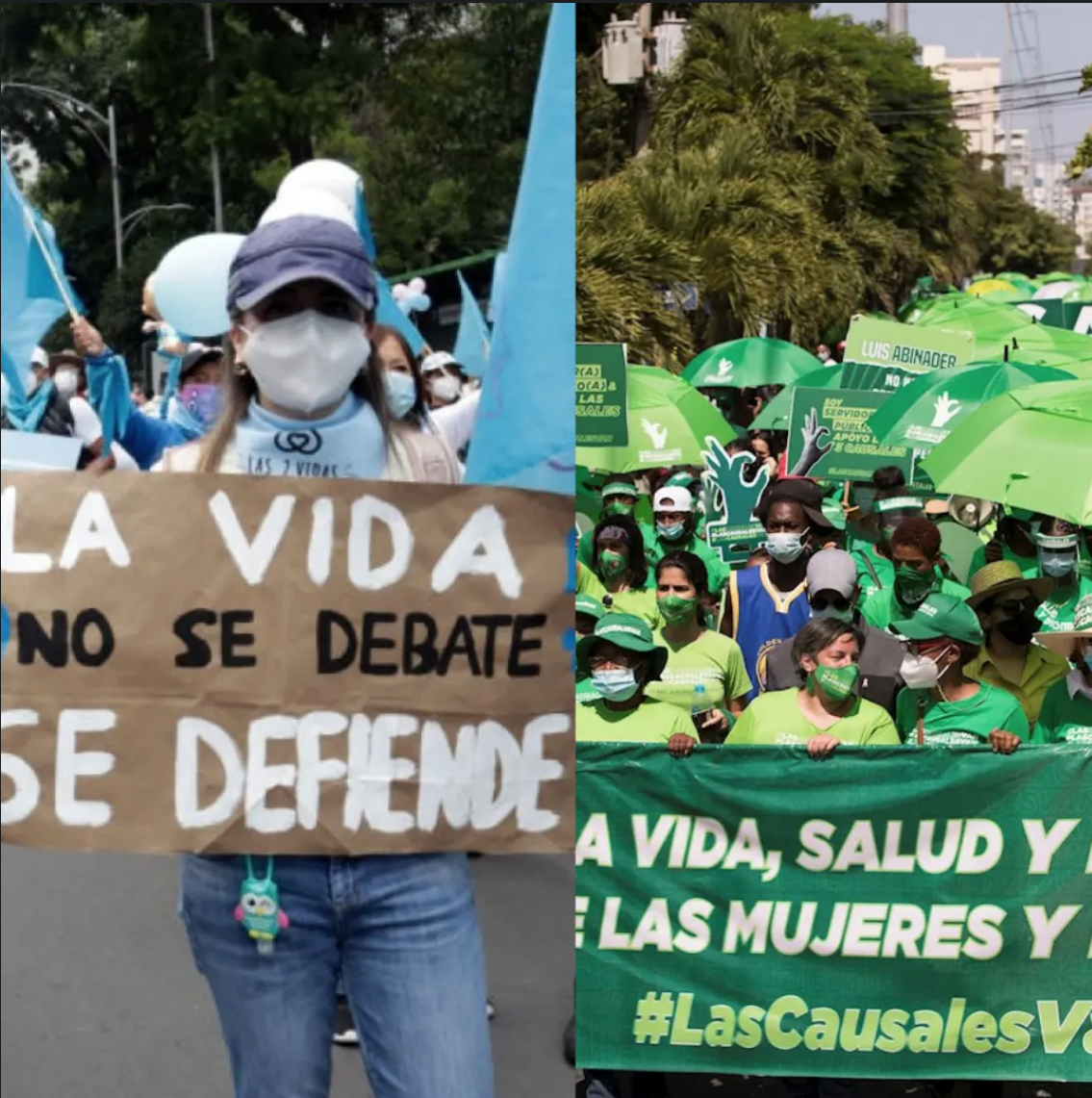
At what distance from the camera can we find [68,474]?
8.79 feet

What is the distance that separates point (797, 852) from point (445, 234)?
10.8 meters

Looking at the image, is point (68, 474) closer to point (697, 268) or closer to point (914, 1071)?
point (914, 1071)

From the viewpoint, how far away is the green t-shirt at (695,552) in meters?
7.29

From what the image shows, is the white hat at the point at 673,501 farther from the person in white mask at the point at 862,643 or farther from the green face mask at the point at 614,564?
the person in white mask at the point at 862,643

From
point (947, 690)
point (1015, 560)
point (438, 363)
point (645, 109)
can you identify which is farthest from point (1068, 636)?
point (645, 109)

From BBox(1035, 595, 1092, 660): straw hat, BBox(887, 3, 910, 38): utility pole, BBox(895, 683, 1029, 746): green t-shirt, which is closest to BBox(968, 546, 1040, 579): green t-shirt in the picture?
BBox(1035, 595, 1092, 660): straw hat

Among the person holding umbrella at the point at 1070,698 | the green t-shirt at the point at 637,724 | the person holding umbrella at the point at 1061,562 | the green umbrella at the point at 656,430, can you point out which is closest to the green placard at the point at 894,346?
the green umbrella at the point at 656,430

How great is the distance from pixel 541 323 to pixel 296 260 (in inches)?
15.6

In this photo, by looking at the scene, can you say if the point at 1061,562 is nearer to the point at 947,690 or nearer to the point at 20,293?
the point at 947,690

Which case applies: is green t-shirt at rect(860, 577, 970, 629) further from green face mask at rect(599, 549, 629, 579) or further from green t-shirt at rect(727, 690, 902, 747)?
green t-shirt at rect(727, 690, 902, 747)

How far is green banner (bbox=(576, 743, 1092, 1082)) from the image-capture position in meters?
4.17

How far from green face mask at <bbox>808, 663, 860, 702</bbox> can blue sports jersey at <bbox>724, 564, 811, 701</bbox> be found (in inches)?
50.2

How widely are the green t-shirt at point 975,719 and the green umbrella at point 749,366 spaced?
27.0 feet

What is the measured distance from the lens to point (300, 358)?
2746 millimetres
